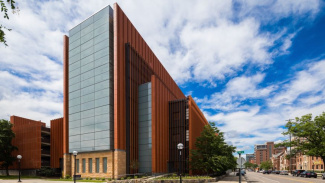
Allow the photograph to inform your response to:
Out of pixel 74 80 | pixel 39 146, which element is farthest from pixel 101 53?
pixel 39 146

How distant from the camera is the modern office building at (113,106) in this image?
36.5m

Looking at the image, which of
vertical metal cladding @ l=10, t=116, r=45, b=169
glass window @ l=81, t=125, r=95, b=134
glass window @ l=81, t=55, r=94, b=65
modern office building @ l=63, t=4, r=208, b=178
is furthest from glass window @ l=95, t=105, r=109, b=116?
Result: vertical metal cladding @ l=10, t=116, r=45, b=169

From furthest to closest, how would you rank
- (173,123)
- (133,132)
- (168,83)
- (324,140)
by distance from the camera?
(168,83)
(324,140)
(173,123)
(133,132)

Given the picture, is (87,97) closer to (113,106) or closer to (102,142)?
(113,106)

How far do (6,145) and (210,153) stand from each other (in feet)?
138

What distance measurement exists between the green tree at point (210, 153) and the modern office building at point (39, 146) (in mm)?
28091

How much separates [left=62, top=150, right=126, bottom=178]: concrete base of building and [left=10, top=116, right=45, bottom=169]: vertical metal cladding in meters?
15.1

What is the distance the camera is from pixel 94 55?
Answer: 39.9 metres

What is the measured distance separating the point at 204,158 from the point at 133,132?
12119mm

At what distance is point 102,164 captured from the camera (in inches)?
1423

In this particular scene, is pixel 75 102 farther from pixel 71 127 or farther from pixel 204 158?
pixel 204 158

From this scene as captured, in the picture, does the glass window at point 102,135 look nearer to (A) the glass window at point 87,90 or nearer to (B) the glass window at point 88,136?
(B) the glass window at point 88,136

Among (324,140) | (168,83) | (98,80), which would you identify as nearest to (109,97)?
(98,80)

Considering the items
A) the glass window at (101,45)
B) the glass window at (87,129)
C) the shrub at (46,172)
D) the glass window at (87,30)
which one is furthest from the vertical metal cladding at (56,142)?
the glass window at (101,45)
